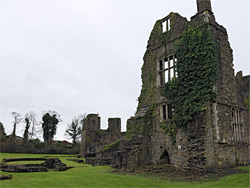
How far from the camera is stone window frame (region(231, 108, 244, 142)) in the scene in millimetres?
13672

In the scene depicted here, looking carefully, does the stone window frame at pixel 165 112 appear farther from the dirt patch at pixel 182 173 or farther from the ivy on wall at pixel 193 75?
the dirt patch at pixel 182 173

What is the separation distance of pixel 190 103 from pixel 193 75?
1652mm

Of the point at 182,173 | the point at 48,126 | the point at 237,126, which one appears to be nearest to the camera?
the point at 182,173

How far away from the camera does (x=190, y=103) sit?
12.9m

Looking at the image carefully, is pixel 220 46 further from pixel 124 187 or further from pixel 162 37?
pixel 124 187

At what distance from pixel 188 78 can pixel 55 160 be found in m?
11.1

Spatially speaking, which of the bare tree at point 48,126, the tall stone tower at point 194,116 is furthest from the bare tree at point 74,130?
the tall stone tower at point 194,116

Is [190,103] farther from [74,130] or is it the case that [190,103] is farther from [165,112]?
[74,130]

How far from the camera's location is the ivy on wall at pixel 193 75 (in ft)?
41.1

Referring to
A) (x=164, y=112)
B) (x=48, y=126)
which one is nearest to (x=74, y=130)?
(x=48, y=126)

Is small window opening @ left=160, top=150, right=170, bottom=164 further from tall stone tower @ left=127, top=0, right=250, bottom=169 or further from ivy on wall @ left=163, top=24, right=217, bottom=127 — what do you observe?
ivy on wall @ left=163, top=24, right=217, bottom=127

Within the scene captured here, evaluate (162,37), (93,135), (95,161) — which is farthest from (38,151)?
(162,37)

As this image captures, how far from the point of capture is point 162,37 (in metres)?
16.3

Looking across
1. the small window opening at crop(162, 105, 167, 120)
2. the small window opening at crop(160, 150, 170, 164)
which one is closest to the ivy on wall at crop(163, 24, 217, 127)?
the small window opening at crop(162, 105, 167, 120)
